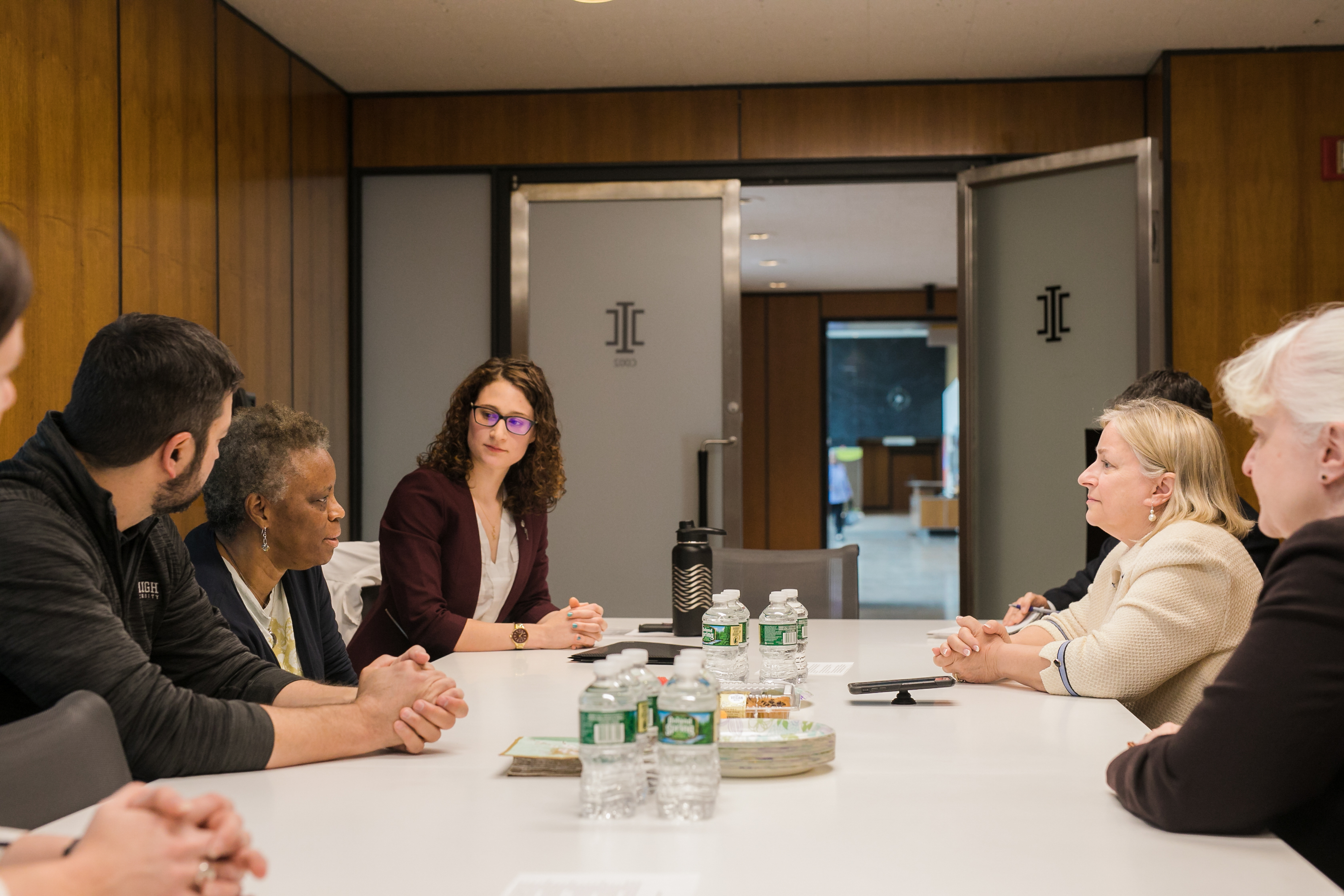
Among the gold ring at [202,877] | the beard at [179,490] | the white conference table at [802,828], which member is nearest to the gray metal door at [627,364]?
the white conference table at [802,828]

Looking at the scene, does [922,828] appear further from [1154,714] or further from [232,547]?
[232,547]

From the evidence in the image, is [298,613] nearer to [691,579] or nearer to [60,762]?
[691,579]

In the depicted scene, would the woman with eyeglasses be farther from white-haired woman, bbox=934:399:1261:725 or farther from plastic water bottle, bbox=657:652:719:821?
plastic water bottle, bbox=657:652:719:821

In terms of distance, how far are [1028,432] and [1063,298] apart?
2.06 ft

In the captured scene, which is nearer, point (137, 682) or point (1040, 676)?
point (137, 682)

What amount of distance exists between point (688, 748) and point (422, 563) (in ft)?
5.04

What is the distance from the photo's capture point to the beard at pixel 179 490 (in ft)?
5.08

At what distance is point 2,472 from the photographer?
4.60 ft

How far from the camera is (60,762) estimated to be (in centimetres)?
117

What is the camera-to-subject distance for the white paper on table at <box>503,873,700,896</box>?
3.35 ft

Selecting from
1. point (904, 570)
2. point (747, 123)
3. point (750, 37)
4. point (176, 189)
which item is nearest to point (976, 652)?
point (176, 189)

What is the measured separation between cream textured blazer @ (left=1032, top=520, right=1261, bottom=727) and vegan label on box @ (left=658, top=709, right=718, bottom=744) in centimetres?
90

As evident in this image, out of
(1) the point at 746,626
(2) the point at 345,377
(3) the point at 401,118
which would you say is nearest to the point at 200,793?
(1) the point at 746,626

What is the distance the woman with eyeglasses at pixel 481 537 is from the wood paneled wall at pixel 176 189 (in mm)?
1010
